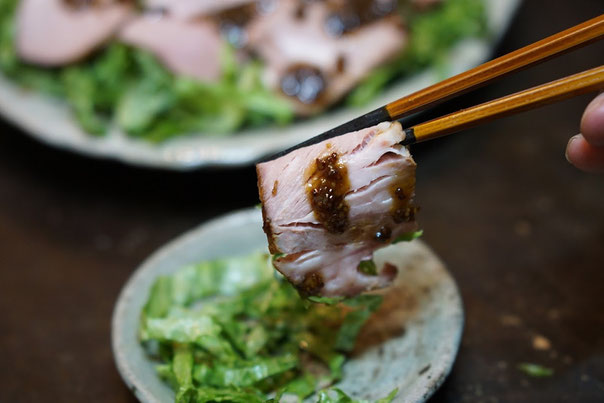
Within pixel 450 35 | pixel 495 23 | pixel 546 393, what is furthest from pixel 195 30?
pixel 546 393

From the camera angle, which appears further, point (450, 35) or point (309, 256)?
point (450, 35)

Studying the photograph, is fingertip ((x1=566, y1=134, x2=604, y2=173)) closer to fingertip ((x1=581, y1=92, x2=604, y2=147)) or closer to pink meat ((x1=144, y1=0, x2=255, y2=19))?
fingertip ((x1=581, y1=92, x2=604, y2=147))

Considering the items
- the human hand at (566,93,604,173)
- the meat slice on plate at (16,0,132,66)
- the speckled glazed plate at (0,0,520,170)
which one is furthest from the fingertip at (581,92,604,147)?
the meat slice on plate at (16,0,132,66)

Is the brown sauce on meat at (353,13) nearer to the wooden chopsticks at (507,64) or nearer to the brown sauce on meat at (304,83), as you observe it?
the brown sauce on meat at (304,83)

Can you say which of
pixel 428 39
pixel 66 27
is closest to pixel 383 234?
pixel 428 39

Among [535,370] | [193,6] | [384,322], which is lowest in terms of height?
[535,370]

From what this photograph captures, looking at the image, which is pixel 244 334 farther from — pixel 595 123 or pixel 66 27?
pixel 66 27

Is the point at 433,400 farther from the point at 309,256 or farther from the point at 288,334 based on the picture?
the point at 309,256

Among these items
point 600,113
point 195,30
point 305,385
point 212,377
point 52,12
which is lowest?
point 305,385
